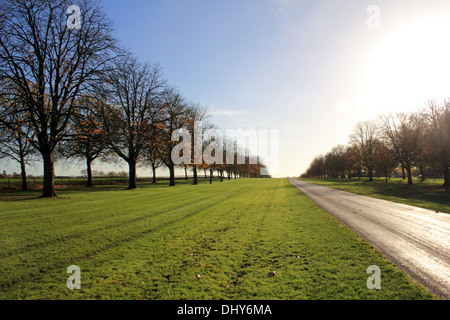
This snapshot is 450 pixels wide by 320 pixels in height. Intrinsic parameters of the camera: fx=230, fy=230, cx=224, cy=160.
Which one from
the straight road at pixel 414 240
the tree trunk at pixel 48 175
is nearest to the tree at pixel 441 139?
the straight road at pixel 414 240

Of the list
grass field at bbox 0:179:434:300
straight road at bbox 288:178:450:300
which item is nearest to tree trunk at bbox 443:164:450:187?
straight road at bbox 288:178:450:300

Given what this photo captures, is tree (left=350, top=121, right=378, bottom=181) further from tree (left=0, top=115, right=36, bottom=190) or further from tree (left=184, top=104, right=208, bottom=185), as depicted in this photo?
tree (left=0, top=115, right=36, bottom=190)

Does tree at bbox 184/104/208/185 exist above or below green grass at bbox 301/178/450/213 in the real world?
above

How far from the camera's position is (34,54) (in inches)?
706

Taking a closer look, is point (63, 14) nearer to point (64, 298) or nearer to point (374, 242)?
point (64, 298)

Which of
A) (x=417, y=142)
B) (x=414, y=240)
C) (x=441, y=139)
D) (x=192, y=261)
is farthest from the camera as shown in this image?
(x=417, y=142)

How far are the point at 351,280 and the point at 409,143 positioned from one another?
42939 mm

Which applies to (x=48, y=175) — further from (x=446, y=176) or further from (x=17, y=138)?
(x=446, y=176)

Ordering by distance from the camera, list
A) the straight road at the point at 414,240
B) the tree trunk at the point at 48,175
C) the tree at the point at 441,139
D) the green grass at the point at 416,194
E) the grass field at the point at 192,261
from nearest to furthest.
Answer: the grass field at the point at 192,261 → the straight road at the point at 414,240 → the green grass at the point at 416,194 → the tree trunk at the point at 48,175 → the tree at the point at 441,139

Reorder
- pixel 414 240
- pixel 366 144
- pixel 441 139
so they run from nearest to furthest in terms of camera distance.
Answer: pixel 414 240
pixel 441 139
pixel 366 144

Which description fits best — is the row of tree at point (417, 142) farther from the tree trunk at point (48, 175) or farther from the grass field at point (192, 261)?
the tree trunk at point (48, 175)

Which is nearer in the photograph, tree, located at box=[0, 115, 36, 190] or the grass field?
the grass field

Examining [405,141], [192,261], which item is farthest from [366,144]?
[192,261]

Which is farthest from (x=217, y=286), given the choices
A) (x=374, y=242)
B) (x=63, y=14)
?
(x=63, y=14)
